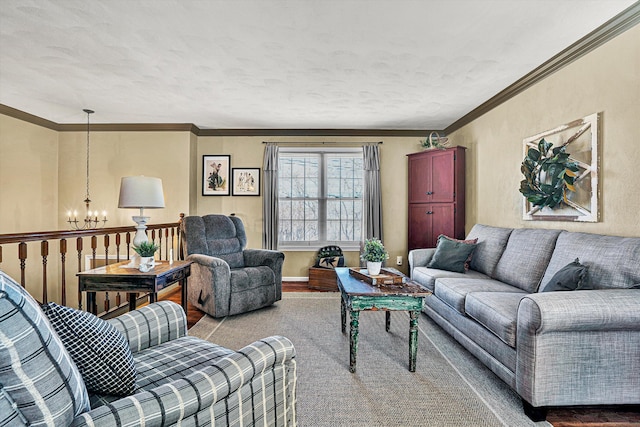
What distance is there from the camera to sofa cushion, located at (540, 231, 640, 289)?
204 centimetres

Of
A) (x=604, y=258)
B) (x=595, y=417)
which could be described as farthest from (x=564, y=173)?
(x=595, y=417)

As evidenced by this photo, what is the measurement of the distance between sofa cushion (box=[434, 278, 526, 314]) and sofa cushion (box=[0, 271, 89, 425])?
255 centimetres

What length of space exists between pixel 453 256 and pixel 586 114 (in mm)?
1673

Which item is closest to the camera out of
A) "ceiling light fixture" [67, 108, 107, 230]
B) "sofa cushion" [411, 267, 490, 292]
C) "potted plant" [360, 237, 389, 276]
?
"potted plant" [360, 237, 389, 276]

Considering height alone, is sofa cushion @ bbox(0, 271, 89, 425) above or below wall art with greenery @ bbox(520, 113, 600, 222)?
below

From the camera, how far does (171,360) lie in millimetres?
1510

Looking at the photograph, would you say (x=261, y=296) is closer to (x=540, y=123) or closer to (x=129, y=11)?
(x=129, y=11)

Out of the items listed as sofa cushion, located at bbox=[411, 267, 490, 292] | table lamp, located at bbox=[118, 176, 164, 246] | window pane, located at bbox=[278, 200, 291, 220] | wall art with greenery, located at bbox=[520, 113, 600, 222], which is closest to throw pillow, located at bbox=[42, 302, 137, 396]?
table lamp, located at bbox=[118, 176, 164, 246]

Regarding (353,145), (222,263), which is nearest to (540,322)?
(222,263)

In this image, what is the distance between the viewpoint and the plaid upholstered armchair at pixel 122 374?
30.3 inches

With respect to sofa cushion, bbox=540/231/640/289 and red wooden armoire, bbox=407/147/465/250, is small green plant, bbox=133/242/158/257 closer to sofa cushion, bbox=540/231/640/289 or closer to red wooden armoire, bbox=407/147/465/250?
sofa cushion, bbox=540/231/640/289

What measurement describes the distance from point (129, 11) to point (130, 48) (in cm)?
58

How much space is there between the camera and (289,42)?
268cm

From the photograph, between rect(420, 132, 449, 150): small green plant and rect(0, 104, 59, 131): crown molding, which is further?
rect(420, 132, 449, 150): small green plant
